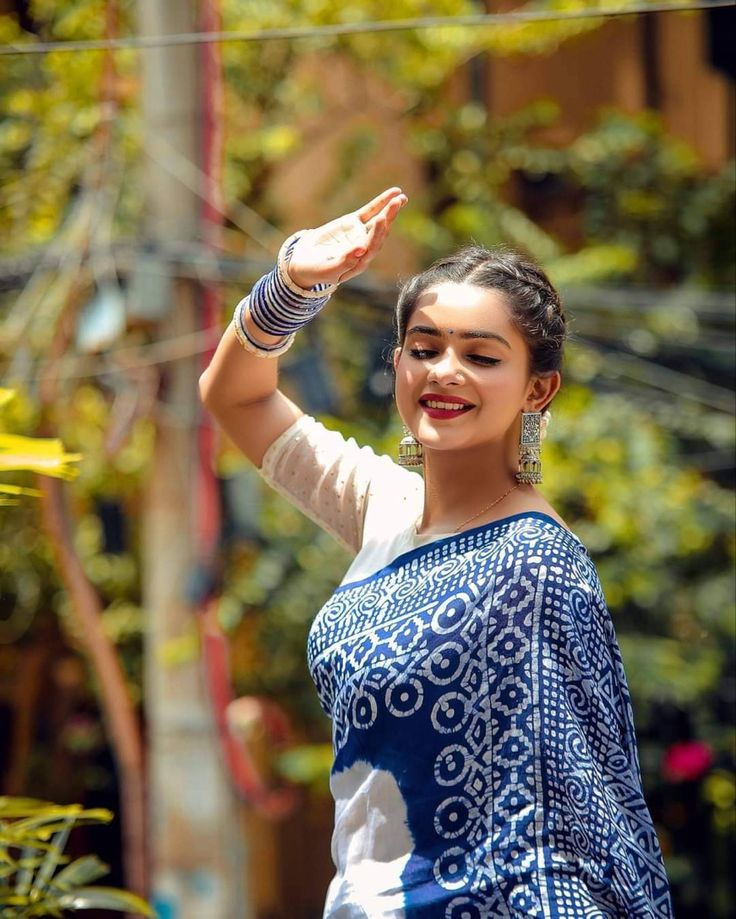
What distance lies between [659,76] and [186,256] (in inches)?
224

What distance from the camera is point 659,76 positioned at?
995 centimetres

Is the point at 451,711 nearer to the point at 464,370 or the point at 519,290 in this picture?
the point at 464,370

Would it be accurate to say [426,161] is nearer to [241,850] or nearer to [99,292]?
[99,292]

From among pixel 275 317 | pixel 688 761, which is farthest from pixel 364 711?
pixel 688 761

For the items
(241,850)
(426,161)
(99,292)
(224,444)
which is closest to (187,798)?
(241,850)

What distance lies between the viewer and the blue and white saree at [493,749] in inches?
69.4

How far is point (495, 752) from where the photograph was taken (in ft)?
5.89

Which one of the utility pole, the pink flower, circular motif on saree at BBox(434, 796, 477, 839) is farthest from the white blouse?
the pink flower

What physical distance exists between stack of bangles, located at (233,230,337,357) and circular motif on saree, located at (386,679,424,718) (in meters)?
0.56

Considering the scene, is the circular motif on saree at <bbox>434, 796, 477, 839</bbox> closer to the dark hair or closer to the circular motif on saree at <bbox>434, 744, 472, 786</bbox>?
the circular motif on saree at <bbox>434, 744, 472, 786</bbox>

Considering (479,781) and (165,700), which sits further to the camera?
(165,700)

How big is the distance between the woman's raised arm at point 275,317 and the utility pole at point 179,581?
10.0 feet

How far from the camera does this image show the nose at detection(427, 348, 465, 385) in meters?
1.95

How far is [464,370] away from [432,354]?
0.06m
